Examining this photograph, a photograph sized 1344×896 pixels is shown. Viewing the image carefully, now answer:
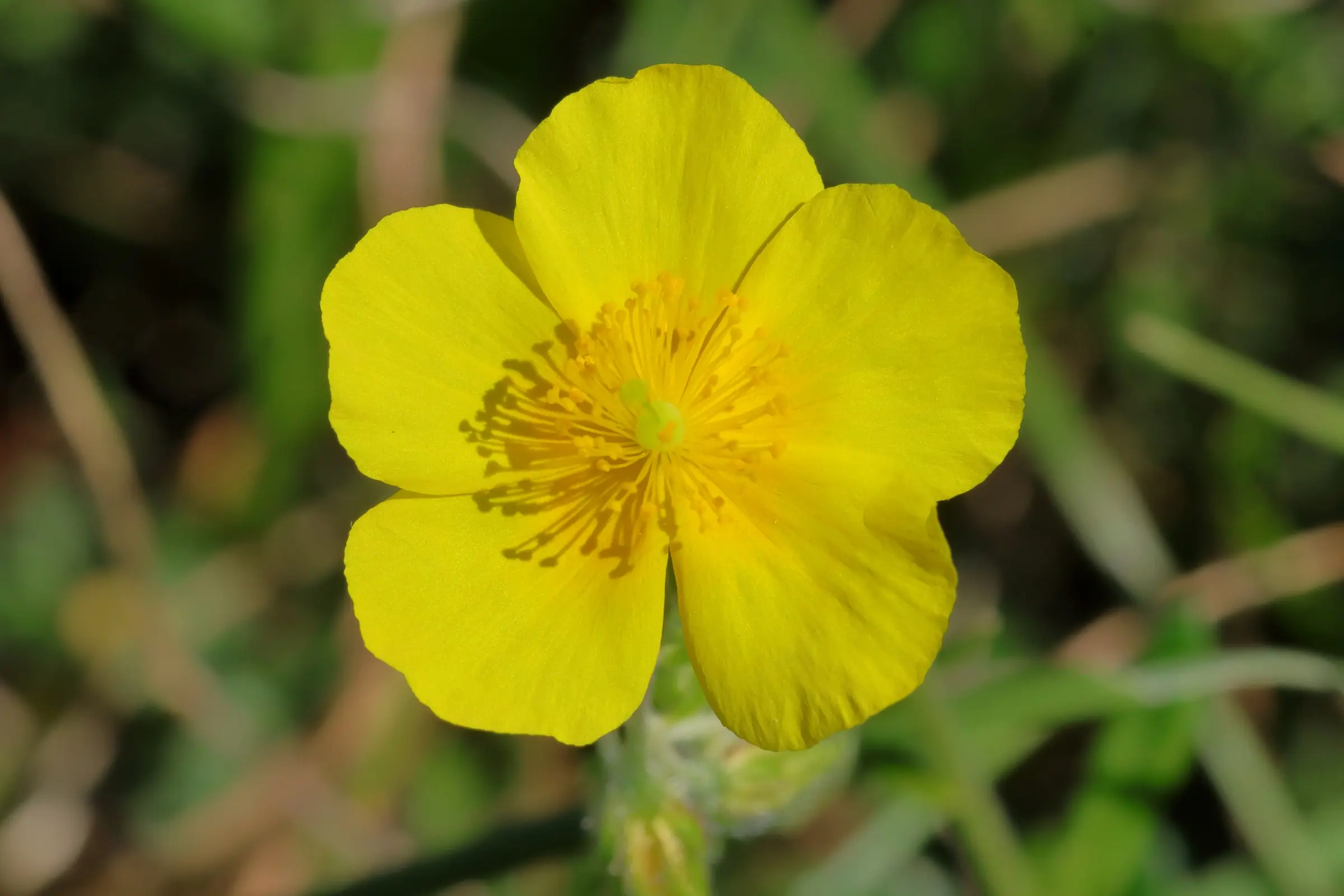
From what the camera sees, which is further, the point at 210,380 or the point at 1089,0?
the point at 210,380

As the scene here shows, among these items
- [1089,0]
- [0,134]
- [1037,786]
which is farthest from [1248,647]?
[0,134]

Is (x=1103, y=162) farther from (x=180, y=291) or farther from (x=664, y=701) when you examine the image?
(x=180, y=291)

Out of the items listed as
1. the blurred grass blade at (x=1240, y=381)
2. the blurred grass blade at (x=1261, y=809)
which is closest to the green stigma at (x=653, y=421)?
the blurred grass blade at (x=1240, y=381)

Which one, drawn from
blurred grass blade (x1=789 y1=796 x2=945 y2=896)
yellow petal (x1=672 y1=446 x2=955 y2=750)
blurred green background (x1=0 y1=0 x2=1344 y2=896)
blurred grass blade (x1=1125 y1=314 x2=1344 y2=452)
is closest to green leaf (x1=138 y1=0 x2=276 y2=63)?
blurred green background (x1=0 y1=0 x2=1344 y2=896)

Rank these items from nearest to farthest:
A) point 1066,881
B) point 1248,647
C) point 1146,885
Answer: point 1066,881, point 1146,885, point 1248,647

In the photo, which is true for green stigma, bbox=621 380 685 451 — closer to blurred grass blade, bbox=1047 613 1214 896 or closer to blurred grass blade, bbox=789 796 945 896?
blurred grass blade, bbox=789 796 945 896

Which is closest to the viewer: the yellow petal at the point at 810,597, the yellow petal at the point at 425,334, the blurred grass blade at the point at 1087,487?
the yellow petal at the point at 810,597

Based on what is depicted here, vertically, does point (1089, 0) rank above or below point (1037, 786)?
above

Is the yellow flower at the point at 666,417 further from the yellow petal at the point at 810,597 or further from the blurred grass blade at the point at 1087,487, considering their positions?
the blurred grass blade at the point at 1087,487

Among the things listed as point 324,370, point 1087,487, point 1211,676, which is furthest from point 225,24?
point 1211,676
